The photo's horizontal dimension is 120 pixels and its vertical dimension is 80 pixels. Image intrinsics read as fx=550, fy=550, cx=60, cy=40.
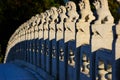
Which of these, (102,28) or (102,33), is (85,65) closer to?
(102,33)

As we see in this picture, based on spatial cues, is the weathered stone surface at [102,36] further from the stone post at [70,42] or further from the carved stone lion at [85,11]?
the stone post at [70,42]

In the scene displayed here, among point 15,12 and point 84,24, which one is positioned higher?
point 15,12

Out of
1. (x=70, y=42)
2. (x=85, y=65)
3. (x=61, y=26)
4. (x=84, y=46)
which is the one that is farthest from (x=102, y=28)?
(x=61, y=26)

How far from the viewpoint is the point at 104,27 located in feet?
34.2

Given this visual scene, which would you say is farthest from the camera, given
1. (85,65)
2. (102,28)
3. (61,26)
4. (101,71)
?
(61,26)

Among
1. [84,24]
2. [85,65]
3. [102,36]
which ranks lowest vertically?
[85,65]

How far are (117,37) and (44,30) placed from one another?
12.8 m

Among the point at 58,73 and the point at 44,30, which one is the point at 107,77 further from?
the point at 44,30

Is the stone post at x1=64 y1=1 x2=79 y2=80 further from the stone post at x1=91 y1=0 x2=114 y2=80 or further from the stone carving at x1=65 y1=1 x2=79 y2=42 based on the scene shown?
the stone post at x1=91 y1=0 x2=114 y2=80

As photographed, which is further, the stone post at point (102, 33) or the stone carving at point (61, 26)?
the stone carving at point (61, 26)

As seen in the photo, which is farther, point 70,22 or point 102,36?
point 70,22

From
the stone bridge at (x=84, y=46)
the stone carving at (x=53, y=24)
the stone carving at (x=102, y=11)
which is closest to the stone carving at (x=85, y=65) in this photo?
the stone bridge at (x=84, y=46)

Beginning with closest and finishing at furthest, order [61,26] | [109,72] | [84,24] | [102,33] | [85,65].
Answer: [109,72], [102,33], [85,65], [84,24], [61,26]

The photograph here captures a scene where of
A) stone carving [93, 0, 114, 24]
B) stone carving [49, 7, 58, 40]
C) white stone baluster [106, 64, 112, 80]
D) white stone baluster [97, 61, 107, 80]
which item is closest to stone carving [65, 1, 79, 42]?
stone carving [49, 7, 58, 40]
